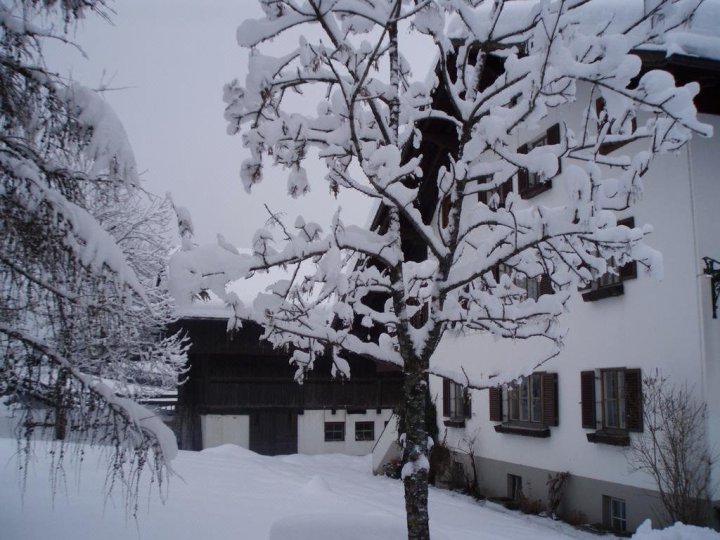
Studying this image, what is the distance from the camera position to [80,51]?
4148 mm

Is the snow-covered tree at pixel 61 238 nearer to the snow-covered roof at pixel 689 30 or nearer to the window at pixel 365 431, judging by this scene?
the snow-covered roof at pixel 689 30

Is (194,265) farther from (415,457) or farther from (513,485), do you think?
(513,485)

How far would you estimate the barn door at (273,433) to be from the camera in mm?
21766

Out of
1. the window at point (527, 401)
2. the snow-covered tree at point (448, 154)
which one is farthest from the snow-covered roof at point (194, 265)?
the window at point (527, 401)

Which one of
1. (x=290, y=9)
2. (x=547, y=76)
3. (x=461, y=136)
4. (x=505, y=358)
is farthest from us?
(x=505, y=358)

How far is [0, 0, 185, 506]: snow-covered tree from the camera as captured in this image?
3973 millimetres

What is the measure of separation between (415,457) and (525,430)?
8465 millimetres

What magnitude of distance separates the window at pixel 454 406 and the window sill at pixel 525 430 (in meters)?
1.91

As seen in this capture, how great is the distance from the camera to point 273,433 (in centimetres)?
2197

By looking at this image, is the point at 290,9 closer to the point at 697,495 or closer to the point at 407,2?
the point at 407,2

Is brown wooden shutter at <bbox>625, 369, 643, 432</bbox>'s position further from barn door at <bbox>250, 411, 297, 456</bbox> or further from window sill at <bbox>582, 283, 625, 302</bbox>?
barn door at <bbox>250, 411, 297, 456</bbox>

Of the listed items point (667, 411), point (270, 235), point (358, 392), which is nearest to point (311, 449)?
point (358, 392)

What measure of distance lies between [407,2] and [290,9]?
118 centimetres

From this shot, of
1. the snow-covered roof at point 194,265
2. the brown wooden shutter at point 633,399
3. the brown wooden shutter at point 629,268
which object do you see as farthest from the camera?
the brown wooden shutter at point 629,268
